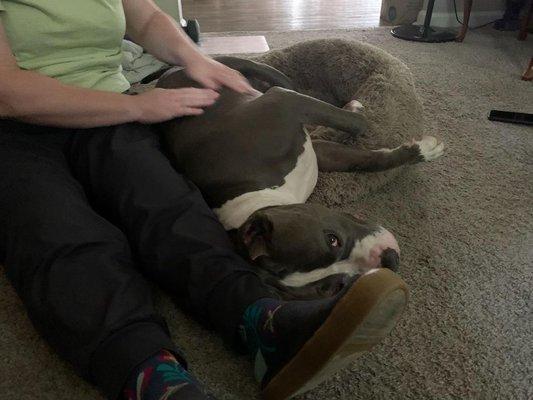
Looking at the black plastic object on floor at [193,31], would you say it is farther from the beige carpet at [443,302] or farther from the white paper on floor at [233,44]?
the beige carpet at [443,302]

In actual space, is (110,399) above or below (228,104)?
below

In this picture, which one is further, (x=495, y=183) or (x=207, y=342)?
(x=495, y=183)

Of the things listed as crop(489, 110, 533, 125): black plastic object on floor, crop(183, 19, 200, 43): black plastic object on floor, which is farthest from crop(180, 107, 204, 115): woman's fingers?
crop(183, 19, 200, 43): black plastic object on floor

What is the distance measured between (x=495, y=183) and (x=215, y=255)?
0.93 meters

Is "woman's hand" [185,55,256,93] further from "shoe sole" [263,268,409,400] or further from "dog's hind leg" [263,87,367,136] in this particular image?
"shoe sole" [263,268,409,400]

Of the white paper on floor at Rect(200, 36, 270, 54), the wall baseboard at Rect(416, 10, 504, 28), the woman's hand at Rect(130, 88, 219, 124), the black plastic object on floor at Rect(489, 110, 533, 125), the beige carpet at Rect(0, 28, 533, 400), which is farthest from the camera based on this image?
the wall baseboard at Rect(416, 10, 504, 28)

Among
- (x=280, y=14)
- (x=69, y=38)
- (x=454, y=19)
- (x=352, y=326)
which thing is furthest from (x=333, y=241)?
(x=280, y=14)

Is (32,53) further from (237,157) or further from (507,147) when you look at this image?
(507,147)

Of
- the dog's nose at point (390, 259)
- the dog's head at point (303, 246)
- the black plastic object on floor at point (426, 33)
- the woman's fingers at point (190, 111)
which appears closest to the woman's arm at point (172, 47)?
the woman's fingers at point (190, 111)

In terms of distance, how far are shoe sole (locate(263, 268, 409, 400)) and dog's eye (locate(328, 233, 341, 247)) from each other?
268 millimetres

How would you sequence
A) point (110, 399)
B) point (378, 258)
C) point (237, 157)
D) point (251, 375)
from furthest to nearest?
point (237, 157) < point (378, 258) < point (251, 375) < point (110, 399)

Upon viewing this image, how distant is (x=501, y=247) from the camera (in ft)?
4.19

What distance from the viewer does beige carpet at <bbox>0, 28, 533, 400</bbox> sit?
0.95 m

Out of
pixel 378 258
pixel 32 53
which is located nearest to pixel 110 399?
pixel 378 258
